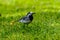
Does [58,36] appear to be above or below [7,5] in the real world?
above

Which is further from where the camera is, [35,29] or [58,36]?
[35,29]

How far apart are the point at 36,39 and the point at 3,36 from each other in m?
2.19

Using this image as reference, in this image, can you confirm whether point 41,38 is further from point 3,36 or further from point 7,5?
point 7,5

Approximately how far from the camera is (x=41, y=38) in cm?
1378

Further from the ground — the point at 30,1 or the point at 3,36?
the point at 3,36

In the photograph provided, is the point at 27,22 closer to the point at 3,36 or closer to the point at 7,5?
the point at 3,36

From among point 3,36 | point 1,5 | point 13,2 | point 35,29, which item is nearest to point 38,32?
point 35,29

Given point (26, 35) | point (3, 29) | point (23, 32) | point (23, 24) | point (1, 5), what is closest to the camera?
point (26, 35)

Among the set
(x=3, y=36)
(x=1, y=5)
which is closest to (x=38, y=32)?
(x=3, y=36)

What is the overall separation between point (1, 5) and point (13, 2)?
3.26 metres

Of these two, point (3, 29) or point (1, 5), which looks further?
point (1, 5)

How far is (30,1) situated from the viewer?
38.6 m

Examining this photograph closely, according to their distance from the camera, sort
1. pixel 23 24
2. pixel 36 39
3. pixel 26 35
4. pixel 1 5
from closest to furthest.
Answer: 1. pixel 36 39
2. pixel 26 35
3. pixel 23 24
4. pixel 1 5

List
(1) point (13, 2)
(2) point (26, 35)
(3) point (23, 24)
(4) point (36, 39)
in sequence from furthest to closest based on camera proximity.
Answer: (1) point (13, 2)
(3) point (23, 24)
(2) point (26, 35)
(4) point (36, 39)
